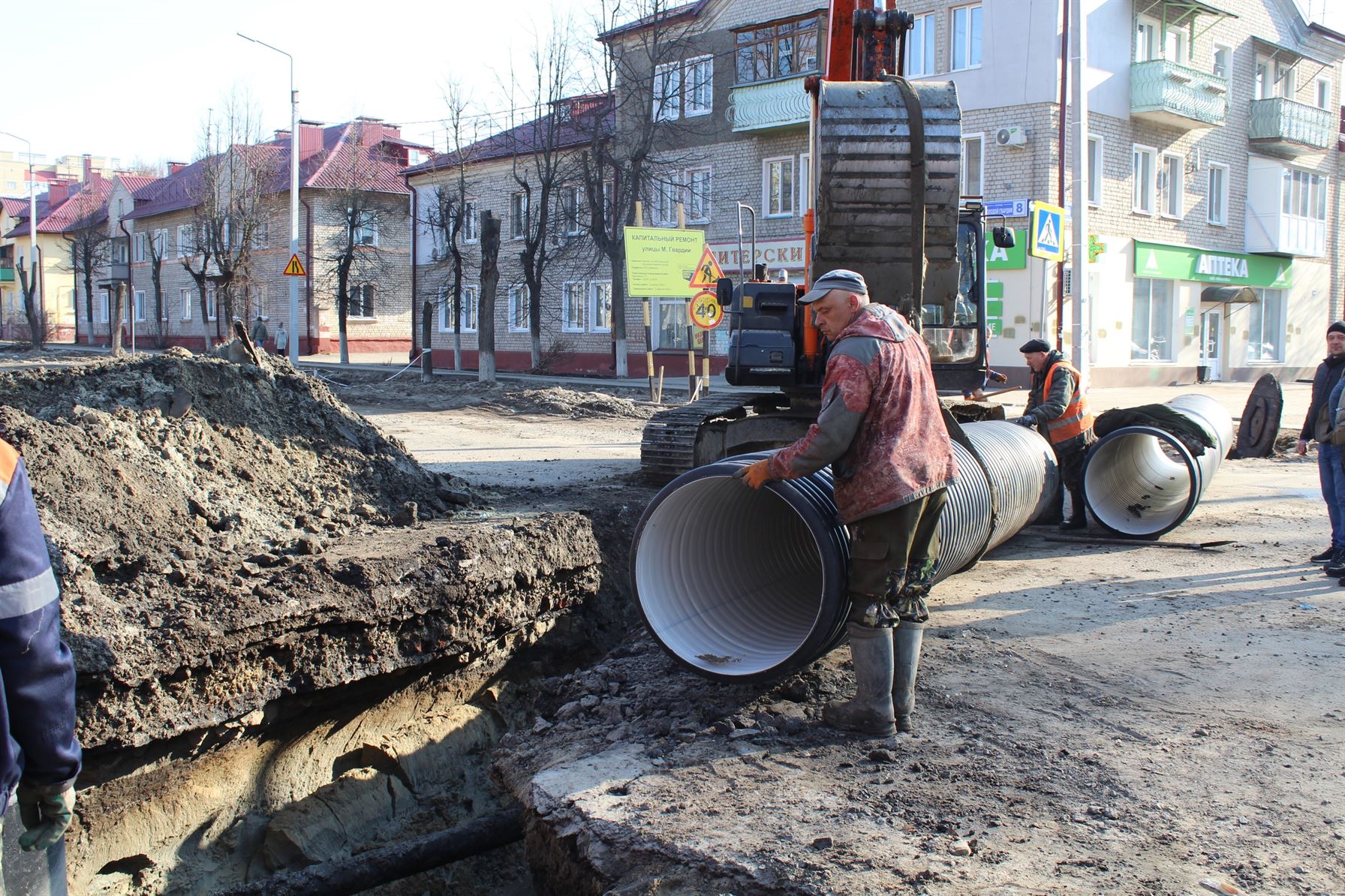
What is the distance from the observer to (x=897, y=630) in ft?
14.6

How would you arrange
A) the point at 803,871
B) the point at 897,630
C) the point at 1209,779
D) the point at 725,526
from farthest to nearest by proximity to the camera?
the point at 725,526 → the point at 897,630 → the point at 1209,779 → the point at 803,871

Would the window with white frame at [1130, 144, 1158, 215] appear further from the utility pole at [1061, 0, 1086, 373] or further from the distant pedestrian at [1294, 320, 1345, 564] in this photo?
the distant pedestrian at [1294, 320, 1345, 564]

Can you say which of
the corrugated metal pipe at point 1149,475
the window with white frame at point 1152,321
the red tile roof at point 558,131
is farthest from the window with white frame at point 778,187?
the corrugated metal pipe at point 1149,475

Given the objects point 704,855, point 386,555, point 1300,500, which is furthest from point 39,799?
point 1300,500

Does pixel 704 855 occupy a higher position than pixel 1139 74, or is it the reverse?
pixel 1139 74

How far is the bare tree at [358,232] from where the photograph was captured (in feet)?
122

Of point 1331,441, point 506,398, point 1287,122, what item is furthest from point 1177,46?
point 1331,441

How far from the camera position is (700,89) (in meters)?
28.6

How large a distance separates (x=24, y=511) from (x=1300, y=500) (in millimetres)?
11369

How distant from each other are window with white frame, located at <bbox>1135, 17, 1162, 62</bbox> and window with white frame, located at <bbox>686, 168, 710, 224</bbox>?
1094 cm

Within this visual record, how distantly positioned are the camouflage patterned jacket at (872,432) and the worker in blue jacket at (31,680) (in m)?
2.66

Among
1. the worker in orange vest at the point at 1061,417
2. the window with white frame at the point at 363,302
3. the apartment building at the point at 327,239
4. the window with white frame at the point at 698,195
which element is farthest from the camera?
the window with white frame at the point at 363,302

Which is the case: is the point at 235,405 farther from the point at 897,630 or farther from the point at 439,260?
the point at 439,260

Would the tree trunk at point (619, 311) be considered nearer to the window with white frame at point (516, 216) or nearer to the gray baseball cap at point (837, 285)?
the window with white frame at point (516, 216)
